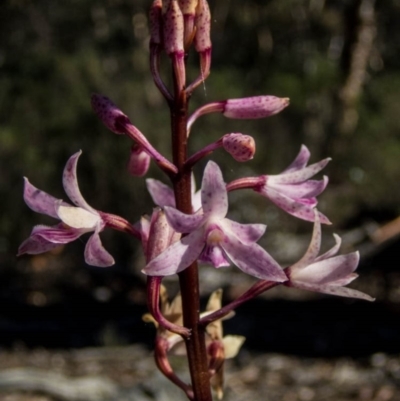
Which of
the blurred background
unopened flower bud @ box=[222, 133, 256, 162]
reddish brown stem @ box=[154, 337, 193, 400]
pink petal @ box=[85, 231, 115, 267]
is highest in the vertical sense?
unopened flower bud @ box=[222, 133, 256, 162]

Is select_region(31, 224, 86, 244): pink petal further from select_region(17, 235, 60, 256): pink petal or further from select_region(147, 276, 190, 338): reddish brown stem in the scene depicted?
select_region(147, 276, 190, 338): reddish brown stem

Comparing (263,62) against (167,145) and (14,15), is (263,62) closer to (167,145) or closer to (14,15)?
(167,145)

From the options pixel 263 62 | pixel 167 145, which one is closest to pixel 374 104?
pixel 263 62

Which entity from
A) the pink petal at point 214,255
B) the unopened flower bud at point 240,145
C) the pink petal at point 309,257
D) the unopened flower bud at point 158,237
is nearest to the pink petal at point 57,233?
the unopened flower bud at point 158,237

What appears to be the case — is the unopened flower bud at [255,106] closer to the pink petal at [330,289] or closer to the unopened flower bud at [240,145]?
the unopened flower bud at [240,145]

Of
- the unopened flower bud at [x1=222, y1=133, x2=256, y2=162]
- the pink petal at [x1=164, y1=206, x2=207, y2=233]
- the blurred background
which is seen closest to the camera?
the pink petal at [x1=164, y1=206, x2=207, y2=233]

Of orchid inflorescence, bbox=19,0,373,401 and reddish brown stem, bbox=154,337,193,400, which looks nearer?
orchid inflorescence, bbox=19,0,373,401

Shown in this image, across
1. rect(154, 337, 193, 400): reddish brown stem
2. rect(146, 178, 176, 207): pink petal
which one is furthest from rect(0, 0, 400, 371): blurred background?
rect(154, 337, 193, 400): reddish brown stem

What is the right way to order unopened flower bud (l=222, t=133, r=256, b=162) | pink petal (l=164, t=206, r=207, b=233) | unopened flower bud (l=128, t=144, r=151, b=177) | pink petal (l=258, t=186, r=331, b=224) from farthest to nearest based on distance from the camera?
unopened flower bud (l=128, t=144, r=151, b=177) < pink petal (l=258, t=186, r=331, b=224) < unopened flower bud (l=222, t=133, r=256, b=162) < pink petal (l=164, t=206, r=207, b=233)
